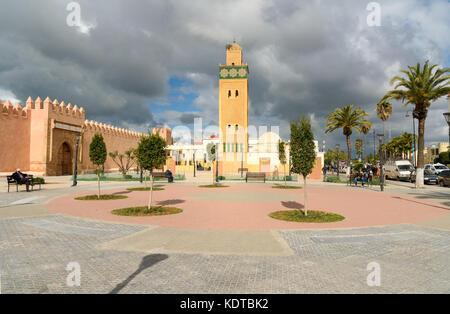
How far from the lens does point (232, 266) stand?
193 inches

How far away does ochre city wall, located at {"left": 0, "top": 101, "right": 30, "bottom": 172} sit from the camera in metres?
29.3

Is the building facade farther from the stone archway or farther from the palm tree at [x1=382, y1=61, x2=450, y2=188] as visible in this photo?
the palm tree at [x1=382, y1=61, x2=450, y2=188]

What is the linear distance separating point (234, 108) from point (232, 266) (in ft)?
140

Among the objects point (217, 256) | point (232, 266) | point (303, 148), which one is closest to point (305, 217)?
point (303, 148)

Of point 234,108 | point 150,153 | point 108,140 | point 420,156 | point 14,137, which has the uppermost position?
point 234,108

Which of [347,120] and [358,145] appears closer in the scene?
[347,120]

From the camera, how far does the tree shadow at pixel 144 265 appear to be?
3979 millimetres

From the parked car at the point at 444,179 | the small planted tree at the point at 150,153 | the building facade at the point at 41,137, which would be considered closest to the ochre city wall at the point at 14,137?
the building facade at the point at 41,137

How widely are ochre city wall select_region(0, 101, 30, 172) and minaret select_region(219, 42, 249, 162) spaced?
89.8 ft

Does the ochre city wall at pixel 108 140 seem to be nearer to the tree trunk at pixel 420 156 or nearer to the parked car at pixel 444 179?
the tree trunk at pixel 420 156

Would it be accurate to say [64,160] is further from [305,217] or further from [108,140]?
[305,217]

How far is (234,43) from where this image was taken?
4825 cm
